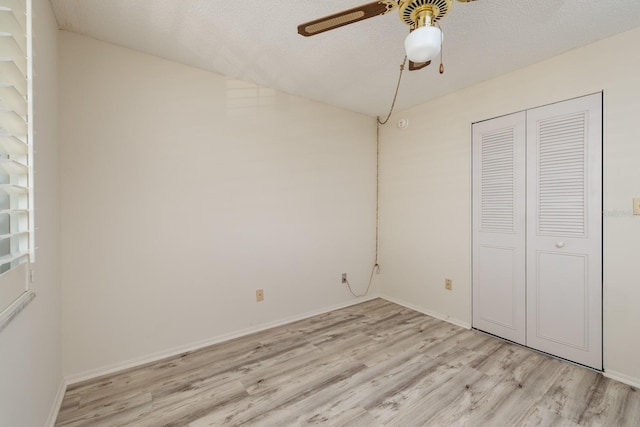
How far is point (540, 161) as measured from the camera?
2.26 metres

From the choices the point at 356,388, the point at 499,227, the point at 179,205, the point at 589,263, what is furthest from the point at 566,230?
the point at 179,205

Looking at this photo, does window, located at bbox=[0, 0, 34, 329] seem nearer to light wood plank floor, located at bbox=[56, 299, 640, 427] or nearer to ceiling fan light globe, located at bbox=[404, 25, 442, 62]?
light wood plank floor, located at bbox=[56, 299, 640, 427]

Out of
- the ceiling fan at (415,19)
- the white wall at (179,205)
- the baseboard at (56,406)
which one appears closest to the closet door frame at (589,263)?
the ceiling fan at (415,19)

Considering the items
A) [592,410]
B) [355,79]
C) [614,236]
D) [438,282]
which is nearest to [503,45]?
[355,79]

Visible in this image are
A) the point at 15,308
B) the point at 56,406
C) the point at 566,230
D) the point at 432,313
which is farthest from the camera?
the point at 432,313

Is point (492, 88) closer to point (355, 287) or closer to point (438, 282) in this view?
point (438, 282)

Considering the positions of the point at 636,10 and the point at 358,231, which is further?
the point at 358,231

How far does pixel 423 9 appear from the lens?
1145 mm

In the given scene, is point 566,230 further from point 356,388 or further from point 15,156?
point 15,156

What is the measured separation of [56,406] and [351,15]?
8.61ft

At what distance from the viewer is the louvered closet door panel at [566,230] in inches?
78.8

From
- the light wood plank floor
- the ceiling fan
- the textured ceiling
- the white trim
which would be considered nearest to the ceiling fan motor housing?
the ceiling fan

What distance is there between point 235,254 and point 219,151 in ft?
3.11

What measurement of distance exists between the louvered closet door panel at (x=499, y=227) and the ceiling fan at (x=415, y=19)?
5.69 ft
